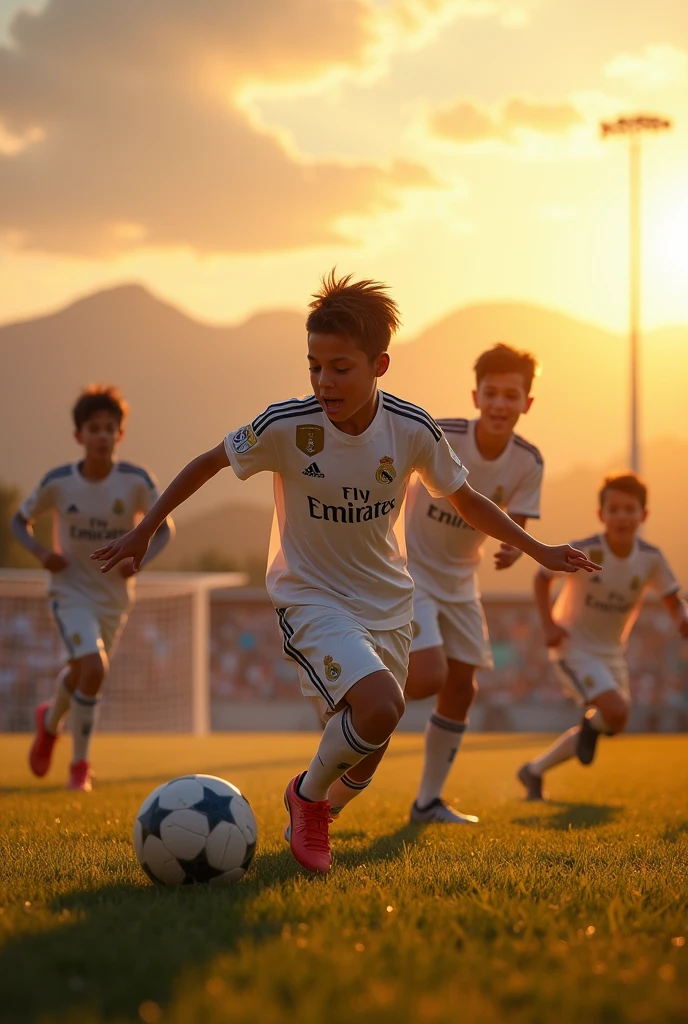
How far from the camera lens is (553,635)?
26.9 feet

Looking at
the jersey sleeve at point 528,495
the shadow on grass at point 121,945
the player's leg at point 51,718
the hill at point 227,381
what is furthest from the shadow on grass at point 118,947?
the hill at point 227,381

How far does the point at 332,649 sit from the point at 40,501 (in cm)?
456

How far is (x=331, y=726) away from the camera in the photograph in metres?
4.28

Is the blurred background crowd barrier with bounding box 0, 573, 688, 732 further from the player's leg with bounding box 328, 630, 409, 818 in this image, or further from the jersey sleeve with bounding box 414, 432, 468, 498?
the jersey sleeve with bounding box 414, 432, 468, 498

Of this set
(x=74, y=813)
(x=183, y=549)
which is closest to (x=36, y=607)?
(x=74, y=813)

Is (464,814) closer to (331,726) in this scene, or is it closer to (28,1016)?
(331,726)

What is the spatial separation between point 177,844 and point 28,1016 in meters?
1.45

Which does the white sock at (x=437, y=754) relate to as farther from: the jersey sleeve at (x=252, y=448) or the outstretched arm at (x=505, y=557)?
the jersey sleeve at (x=252, y=448)

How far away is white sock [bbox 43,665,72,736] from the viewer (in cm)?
839

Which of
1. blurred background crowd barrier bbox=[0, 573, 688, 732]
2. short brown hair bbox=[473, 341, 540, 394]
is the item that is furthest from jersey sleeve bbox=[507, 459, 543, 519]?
blurred background crowd barrier bbox=[0, 573, 688, 732]

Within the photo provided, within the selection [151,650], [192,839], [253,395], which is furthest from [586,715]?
[253,395]

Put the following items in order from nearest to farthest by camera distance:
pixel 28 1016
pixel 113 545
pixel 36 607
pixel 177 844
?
pixel 28 1016, pixel 177 844, pixel 113 545, pixel 36 607

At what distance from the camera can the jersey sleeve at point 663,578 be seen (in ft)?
28.0

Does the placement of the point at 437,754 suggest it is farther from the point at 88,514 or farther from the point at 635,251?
the point at 635,251
